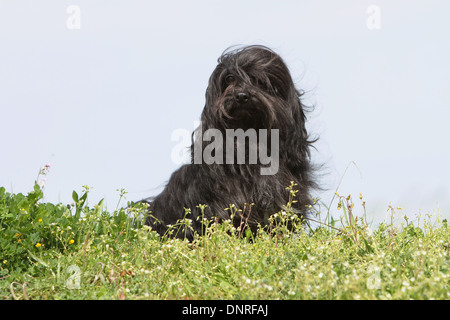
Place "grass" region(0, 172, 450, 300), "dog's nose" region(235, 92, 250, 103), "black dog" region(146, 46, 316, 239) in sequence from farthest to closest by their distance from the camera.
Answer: "black dog" region(146, 46, 316, 239) → "dog's nose" region(235, 92, 250, 103) → "grass" region(0, 172, 450, 300)

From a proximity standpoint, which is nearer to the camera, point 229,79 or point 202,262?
point 202,262

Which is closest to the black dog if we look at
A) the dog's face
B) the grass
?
the dog's face

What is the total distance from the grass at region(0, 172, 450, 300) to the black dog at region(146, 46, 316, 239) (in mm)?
524

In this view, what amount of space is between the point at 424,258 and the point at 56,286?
2351mm

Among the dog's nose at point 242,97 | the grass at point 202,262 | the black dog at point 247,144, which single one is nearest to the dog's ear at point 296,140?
the black dog at point 247,144

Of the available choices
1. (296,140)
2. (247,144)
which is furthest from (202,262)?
(296,140)

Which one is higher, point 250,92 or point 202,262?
point 250,92

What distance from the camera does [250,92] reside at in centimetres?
540

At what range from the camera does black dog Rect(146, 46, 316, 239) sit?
554cm

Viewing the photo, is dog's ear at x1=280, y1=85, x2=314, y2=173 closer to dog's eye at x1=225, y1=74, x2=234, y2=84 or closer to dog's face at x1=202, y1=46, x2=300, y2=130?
dog's face at x1=202, y1=46, x2=300, y2=130

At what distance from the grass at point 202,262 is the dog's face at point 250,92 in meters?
1.07

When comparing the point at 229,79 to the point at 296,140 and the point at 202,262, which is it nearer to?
the point at 296,140

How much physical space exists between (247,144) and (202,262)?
6.09ft

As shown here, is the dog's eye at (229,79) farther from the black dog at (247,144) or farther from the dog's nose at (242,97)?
the dog's nose at (242,97)
